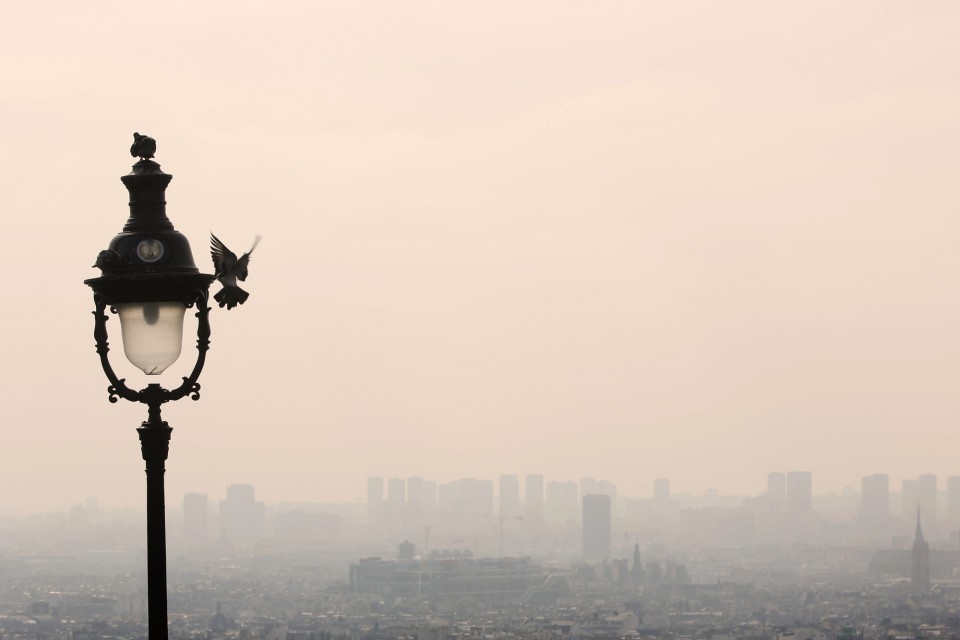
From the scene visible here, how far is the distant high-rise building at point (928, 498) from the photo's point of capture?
5669 inches

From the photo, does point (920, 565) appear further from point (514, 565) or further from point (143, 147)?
point (143, 147)

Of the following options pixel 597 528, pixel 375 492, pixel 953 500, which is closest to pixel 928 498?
pixel 953 500

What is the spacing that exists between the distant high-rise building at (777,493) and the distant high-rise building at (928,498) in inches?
496

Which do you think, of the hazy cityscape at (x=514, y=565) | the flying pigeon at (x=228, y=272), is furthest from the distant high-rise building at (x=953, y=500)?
the flying pigeon at (x=228, y=272)

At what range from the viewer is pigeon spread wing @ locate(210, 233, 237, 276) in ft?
23.4

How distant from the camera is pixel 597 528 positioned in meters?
160

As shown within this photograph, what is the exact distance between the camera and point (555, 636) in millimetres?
105000

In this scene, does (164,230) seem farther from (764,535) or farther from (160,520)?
(764,535)

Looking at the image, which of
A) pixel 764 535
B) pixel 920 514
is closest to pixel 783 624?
pixel 920 514

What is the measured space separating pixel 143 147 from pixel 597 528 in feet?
508

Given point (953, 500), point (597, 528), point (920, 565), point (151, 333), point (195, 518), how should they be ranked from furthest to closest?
1. point (597, 528)
2. point (953, 500)
3. point (920, 565)
4. point (195, 518)
5. point (151, 333)

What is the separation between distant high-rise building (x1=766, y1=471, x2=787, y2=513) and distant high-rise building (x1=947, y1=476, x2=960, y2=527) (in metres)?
14.8

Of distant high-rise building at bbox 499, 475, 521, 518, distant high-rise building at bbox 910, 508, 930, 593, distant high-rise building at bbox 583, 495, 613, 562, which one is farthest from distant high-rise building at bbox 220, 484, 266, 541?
distant high-rise building at bbox 910, 508, 930, 593

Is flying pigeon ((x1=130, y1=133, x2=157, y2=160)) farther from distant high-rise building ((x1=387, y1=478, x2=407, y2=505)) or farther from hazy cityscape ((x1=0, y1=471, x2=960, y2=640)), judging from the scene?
distant high-rise building ((x1=387, y1=478, x2=407, y2=505))
